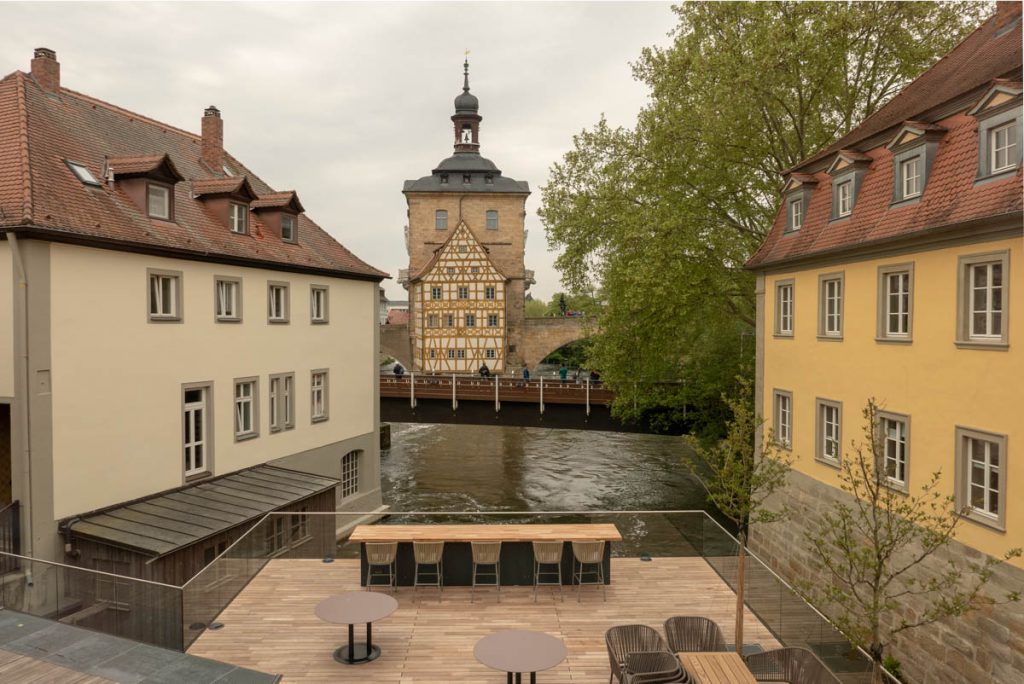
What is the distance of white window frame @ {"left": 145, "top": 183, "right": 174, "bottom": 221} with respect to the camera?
1552cm

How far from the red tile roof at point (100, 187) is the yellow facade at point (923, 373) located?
1361 centimetres

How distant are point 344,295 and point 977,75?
1693 centimetres

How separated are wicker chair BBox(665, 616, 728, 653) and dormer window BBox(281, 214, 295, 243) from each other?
15625mm

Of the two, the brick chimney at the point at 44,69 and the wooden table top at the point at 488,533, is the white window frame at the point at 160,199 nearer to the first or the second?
the brick chimney at the point at 44,69

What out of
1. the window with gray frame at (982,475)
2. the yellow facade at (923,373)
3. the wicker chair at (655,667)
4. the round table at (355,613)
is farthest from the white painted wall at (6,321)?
the window with gray frame at (982,475)

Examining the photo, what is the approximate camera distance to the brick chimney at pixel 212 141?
21609 millimetres

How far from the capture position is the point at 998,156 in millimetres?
11039

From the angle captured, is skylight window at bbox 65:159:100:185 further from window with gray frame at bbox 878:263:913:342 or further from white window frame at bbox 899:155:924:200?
white window frame at bbox 899:155:924:200

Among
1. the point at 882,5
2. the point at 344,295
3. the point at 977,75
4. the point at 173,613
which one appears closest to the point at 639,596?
the point at 173,613

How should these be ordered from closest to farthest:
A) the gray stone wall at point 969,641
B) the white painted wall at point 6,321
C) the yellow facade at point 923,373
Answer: the gray stone wall at point 969,641 → the yellow facade at point 923,373 → the white painted wall at point 6,321

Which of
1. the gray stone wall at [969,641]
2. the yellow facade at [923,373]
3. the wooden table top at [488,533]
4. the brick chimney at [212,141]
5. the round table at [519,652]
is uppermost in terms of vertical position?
the brick chimney at [212,141]

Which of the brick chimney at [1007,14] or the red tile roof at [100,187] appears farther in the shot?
the brick chimney at [1007,14]

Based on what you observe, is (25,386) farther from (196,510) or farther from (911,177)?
(911,177)

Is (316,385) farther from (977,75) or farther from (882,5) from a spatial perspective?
(882,5)
